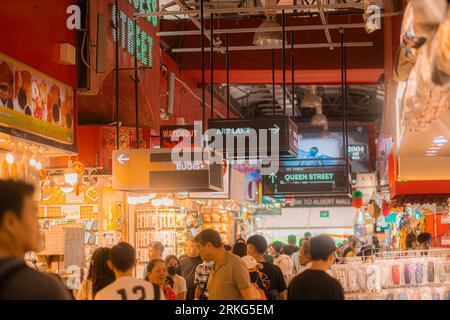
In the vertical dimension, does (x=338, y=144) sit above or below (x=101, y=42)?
above

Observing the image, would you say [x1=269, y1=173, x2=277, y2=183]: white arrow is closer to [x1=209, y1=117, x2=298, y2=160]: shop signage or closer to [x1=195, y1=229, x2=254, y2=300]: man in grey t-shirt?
[x1=209, y1=117, x2=298, y2=160]: shop signage

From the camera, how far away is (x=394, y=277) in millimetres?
7969

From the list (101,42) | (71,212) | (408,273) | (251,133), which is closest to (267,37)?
(251,133)

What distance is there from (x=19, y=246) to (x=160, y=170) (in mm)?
5836

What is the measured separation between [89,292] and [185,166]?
226 centimetres

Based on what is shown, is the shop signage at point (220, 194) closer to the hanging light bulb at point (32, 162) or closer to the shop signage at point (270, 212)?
the hanging light bulb at point (32, 162)

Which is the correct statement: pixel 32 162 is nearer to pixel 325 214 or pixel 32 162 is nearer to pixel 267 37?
pixel 267 37

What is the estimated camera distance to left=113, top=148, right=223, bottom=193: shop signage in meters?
9.14

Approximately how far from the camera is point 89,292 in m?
7.45

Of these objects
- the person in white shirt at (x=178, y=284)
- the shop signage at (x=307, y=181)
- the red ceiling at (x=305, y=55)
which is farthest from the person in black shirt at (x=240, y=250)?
the red ceiling at (x=305, y=55)

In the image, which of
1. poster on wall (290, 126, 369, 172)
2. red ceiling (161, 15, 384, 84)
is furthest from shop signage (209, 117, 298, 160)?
poster on wall (290, 126, 369, 172)

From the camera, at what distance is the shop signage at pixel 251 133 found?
9617mm

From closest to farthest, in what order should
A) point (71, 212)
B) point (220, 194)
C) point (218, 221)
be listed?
1. point (71, 212)
2. point (220, 194)
3. point (218, 221)

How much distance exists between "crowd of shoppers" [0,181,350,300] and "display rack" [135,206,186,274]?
387 centimetres
